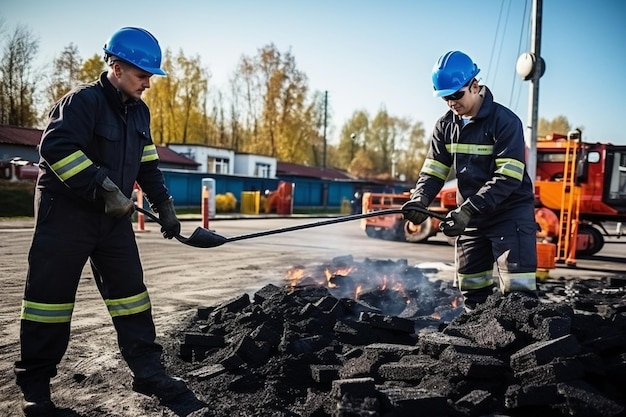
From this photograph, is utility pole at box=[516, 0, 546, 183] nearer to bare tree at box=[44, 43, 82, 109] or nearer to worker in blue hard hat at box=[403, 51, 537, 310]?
worker in blue hard hat at box=[403, 51, 537, 310]

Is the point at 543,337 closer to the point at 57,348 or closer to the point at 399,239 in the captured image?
the point at 57,348

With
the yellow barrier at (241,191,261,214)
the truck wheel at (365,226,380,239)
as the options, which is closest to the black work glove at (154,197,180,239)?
the truck wheel at (365,226,380,239)

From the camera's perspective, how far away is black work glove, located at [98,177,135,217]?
109 inches

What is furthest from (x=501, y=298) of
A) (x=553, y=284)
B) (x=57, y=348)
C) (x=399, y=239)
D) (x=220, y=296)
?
(x=399, y=239)

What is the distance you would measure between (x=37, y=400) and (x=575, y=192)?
1003 cm

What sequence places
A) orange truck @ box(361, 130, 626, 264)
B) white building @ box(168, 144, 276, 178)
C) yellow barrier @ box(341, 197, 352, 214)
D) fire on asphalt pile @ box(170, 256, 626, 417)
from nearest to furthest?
fire on asphalt pile @ box(170, 256, 626, 417)
orange truck @ box(361, 130, 626, 264)
yellow barrier @ box(341, 197, 352, 214)
white building @ box(168, 144, 276, 178)

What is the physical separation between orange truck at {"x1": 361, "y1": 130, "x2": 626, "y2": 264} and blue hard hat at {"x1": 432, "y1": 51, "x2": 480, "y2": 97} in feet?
22.8

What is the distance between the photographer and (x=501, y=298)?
366cm

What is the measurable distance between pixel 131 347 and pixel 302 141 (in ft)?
147

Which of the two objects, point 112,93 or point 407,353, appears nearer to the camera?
point 112,93

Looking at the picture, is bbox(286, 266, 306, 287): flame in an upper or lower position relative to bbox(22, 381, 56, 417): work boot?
lower

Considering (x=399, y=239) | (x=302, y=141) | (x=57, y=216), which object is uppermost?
(x=302, y=141)

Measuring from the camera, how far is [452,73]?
149 inches

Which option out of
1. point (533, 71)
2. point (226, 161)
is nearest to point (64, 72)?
point (226, 161)
